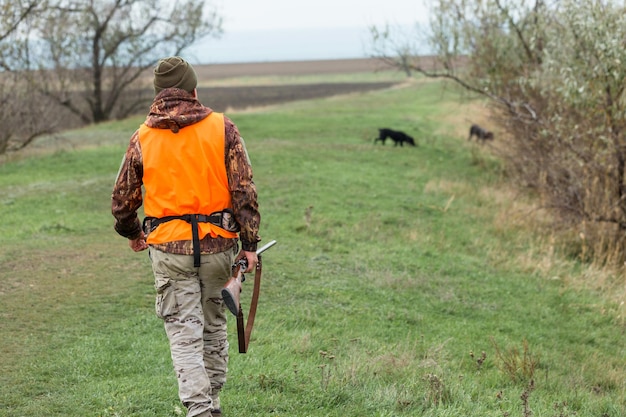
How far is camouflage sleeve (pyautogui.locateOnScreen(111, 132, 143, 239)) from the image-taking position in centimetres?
458

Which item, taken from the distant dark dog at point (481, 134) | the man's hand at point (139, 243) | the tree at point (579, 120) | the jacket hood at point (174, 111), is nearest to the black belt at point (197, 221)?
the man's hand at point (139, 243)

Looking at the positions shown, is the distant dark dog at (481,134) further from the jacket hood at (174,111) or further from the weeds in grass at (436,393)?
the jacket hood at (174,111)

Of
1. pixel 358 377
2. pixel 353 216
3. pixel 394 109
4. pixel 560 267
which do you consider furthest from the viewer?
pixel 394 109

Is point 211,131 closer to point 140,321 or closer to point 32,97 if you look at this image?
point 140,321

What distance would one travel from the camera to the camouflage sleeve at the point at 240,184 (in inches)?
180

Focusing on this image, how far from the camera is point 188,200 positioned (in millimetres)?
4488

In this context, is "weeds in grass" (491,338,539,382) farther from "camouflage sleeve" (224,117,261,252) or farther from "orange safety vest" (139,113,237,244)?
"orange safety vest" (139,113,237,244)

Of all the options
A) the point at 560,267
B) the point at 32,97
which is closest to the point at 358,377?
the point at 560,267

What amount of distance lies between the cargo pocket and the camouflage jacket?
21 cm

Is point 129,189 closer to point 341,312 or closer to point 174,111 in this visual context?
point 174,111

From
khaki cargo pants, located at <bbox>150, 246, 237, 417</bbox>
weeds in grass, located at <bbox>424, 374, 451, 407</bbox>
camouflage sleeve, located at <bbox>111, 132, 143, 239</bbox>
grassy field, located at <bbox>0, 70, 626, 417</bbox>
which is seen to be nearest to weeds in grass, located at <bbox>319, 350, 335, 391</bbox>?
grassy field, located at <bbox>0, 70, 626, 417</bbox>

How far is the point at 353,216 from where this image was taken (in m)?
13.9

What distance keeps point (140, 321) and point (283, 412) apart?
283 cm

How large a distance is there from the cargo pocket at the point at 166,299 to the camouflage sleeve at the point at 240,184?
0.57m
